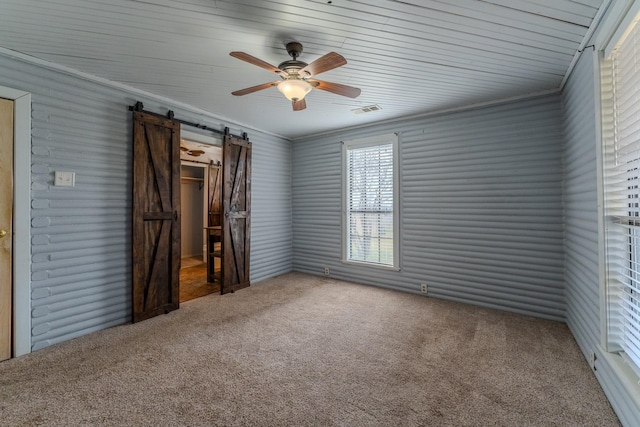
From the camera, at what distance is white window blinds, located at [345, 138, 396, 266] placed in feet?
14.5

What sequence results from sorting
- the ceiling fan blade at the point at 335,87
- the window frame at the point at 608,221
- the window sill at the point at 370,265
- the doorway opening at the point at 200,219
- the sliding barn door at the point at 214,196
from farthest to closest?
the sliding barn door at the point at 214,196 → the doorway opening at the point at 200,219 → the window sill at the point at 370,265 → the ceiling fan blade at the point at 335,87 → the window frame at the point at 608,221

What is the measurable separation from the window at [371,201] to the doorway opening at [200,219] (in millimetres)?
2266

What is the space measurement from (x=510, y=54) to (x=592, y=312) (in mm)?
2279

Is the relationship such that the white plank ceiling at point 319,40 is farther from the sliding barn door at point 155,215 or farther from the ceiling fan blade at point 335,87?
the sliding barn door at point 155,215

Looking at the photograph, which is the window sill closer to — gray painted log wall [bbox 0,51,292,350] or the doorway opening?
the doorway opening

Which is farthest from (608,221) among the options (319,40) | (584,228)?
(319,40)

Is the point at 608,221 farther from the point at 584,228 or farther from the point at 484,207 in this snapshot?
the point at 484,207

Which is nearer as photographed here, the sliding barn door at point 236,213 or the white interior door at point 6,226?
the white interior door at point 6,226

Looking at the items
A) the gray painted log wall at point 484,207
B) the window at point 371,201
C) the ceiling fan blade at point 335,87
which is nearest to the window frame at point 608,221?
the gray painted log wall at point 484,207

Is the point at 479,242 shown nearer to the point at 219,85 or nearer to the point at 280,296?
the point at 280,296

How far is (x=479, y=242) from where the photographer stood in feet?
11.9

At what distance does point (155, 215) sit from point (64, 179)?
2.93 feet

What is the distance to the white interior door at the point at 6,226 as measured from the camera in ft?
7.68

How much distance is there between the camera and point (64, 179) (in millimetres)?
2680
